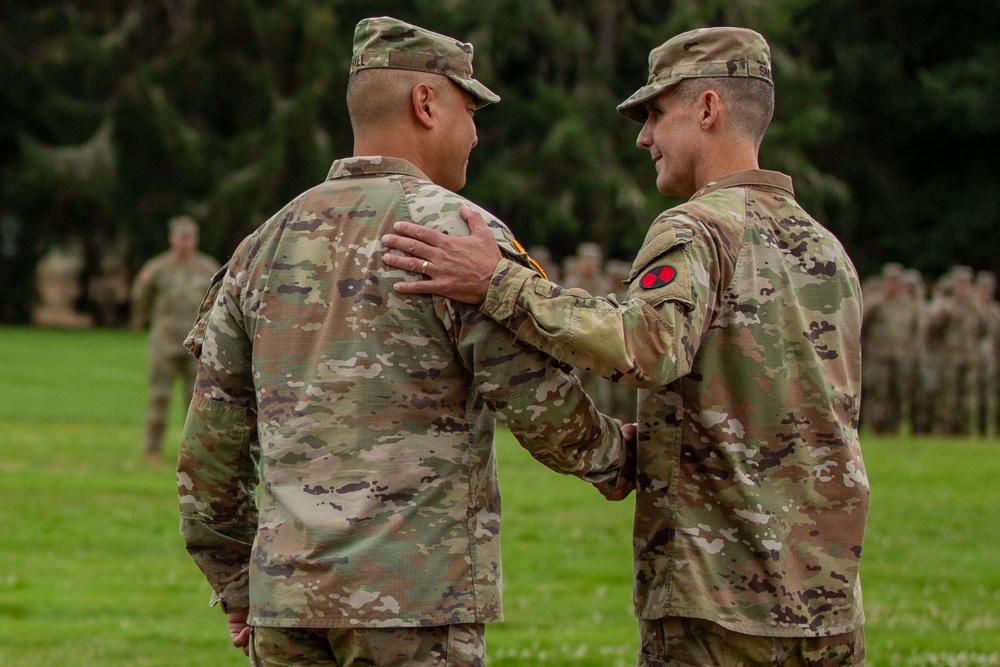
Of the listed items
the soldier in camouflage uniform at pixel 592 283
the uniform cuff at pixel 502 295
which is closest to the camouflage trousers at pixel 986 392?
the soldier in camouflage uniform at pixel 592 283

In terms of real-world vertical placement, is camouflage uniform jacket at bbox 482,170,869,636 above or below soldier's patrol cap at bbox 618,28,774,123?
below

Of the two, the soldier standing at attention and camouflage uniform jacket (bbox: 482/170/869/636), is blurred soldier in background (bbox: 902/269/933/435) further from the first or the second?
camouflage uniform jacket (bbox: 482/170/869/636)

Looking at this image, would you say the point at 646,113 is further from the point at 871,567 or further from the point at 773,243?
the point at 871,567

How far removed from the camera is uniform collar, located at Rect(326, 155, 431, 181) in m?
3.99

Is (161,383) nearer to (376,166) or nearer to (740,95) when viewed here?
(376,166)

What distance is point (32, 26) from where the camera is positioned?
4494 cm

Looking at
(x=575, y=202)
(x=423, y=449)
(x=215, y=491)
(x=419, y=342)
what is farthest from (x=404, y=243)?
(x=575, y=202)

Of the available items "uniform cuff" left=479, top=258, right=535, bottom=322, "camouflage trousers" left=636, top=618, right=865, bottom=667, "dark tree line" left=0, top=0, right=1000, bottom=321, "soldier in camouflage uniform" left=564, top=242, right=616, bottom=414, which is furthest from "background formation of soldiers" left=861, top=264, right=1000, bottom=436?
"uniform cuff" left=479, top=258, right=535, bottom=322

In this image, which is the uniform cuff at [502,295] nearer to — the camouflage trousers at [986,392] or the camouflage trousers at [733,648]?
the camouflage trousers at [733,648]

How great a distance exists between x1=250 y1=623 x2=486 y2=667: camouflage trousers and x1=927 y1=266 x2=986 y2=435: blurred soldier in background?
817 inches

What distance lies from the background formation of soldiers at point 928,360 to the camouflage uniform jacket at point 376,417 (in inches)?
781

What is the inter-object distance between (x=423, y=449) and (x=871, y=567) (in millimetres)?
7638

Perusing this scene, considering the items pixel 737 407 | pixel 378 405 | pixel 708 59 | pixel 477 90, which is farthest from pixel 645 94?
pixel 378 405

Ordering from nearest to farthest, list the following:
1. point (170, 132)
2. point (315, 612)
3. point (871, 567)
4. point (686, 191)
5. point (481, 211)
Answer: point (315, 612), point (481, 211), point (686, 191), point (871, 567), point (170, 132)
